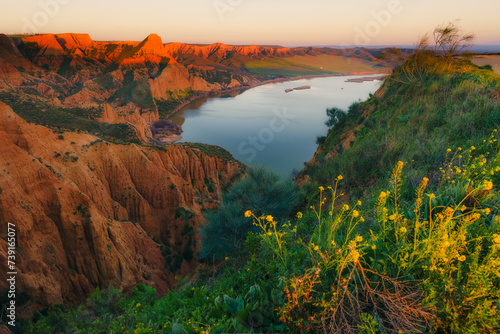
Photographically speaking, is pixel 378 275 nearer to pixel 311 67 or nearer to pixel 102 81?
pixel 102 81

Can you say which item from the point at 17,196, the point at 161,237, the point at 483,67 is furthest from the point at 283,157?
the point at 17,196

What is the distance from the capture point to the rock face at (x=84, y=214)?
13.0 meters

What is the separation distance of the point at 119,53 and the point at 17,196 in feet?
454

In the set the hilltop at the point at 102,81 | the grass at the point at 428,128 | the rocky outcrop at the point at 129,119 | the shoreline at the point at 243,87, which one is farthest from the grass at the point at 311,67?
the grass at the point at 428,128

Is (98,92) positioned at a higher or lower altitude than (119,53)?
lower

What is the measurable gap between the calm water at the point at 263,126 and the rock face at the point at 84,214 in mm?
12559

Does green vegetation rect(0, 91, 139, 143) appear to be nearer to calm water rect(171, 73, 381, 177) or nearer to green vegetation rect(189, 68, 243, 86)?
calm water rect(171, 73, 381, 177)

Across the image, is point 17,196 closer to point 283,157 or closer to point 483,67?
point 483,67

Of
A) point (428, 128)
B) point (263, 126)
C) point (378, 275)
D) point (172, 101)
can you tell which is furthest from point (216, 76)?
point (378, 275)

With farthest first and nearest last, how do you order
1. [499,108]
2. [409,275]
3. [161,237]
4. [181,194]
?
[181,194]
[161,237]
[499,108]
[409,275]

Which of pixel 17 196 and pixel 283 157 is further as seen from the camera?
pixel 283 157

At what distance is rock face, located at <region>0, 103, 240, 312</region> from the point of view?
1304cm

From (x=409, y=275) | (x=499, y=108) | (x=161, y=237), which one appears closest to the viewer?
(x=409, y=275)

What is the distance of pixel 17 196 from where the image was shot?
44.3ft
